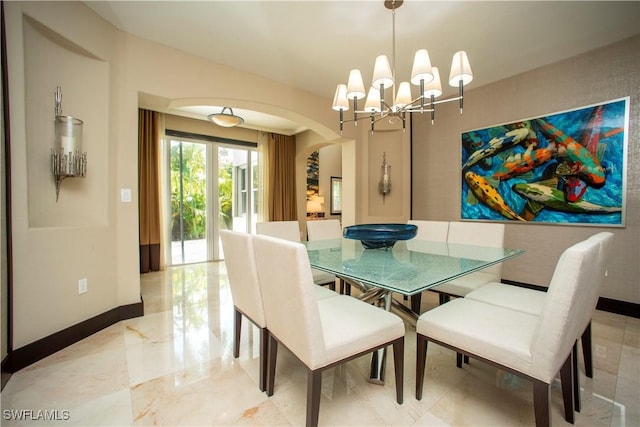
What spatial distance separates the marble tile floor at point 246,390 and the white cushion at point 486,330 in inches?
16.1

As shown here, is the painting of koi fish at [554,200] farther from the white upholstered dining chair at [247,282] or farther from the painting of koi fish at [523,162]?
the white upholstered dining chair at [247,282]

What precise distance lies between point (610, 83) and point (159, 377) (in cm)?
450

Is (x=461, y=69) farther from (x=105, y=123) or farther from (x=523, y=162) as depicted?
(x=105, y=123)

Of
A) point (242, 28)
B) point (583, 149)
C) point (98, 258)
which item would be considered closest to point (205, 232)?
point (98, 258)

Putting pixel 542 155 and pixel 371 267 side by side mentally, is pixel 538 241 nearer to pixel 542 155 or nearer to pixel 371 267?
pixel 542 155

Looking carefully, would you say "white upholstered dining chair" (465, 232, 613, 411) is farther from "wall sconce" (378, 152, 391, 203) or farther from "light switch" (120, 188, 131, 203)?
"light switch" (120, 188, 131, 203)

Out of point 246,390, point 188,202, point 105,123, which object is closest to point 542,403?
point 246,390

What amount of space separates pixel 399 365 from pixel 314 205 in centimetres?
468

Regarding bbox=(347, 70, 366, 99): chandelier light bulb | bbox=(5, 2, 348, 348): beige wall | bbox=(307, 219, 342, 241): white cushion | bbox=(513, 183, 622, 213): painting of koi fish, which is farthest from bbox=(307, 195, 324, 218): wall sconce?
bbox=(347, 70, 366, 99): chandelier light bulb

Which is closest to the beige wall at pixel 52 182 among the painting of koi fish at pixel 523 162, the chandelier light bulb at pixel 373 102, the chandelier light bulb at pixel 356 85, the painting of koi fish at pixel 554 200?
the chandelier light bulb at pixel 356 85

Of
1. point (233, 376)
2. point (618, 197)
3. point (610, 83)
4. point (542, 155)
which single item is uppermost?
point (610, 83)

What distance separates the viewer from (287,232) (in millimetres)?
2666

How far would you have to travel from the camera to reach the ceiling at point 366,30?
6.88 feet

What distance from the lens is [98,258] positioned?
2240 mm
